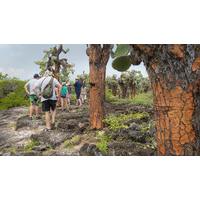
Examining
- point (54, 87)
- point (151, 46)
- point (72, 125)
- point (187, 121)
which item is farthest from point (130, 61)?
point (72, 125)

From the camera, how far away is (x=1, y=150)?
9.52 ft

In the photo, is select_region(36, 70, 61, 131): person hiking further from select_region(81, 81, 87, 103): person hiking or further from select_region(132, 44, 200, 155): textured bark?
select_region(132, 44, 200, 155): textured bark

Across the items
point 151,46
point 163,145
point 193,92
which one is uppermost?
point 151,46

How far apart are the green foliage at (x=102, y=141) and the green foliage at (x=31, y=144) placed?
50 centimetres

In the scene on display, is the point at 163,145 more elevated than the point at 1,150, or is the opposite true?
the point at 163,145

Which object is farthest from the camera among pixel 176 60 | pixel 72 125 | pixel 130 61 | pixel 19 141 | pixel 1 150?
pixel 72 125

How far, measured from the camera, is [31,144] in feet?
10.0

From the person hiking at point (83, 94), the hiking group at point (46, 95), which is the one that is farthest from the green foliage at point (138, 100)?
the hiking group at point (46, 95)

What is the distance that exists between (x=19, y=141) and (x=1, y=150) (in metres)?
0.36

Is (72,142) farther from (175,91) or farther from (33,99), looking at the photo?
(175,91)

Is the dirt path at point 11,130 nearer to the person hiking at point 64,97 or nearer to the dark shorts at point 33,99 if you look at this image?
the dark shorts at point 33,99

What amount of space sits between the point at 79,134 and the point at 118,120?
1.48 feet

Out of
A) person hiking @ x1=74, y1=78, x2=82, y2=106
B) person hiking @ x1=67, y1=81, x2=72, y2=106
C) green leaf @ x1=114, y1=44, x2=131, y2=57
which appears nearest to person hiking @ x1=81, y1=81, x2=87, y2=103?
person hiking @ x1=74, y1=78, x2=82, y2=106

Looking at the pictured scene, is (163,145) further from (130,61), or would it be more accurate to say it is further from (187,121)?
(130,61)
